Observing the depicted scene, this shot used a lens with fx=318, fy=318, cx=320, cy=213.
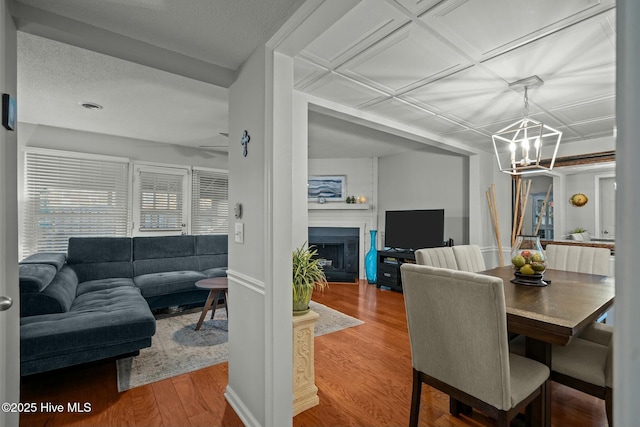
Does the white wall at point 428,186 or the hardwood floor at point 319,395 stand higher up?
the white wall at point 428,186

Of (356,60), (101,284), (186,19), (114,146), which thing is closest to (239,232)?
(186,19)

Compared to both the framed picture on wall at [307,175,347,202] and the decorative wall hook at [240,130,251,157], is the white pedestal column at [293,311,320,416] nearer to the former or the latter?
the decorative wall hook at [240,130,251,157]

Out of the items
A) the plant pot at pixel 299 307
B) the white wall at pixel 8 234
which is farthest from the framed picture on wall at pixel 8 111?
the plant pot at pixel 299 307

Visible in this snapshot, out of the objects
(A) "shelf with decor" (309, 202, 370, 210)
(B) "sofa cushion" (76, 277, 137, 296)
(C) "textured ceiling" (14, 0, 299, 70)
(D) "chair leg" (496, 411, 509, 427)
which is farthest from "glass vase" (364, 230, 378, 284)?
(C) "textured ceiling" (14, 0, 299, 70)

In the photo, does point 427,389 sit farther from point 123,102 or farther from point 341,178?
point 341,178

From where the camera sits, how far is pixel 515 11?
1.67 m

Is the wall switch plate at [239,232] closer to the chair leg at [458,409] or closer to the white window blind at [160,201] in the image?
the chair leg at [458,409]

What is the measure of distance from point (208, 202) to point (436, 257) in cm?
398

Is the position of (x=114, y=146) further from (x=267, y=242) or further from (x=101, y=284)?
(x=267, y=242)

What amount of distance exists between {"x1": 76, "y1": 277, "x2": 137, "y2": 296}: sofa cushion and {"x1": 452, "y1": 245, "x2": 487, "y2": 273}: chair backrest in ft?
11.4

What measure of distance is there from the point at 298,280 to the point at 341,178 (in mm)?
4314

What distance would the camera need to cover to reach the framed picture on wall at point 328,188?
615cm

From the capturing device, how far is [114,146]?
4477mm

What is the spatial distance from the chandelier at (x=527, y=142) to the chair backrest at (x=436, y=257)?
2.72ft
